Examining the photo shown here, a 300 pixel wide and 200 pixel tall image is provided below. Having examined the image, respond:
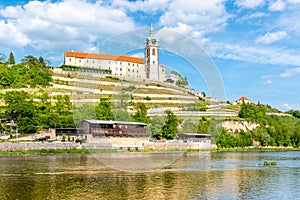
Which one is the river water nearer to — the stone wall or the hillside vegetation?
the hillside vegetation

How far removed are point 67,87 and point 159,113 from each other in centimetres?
3957

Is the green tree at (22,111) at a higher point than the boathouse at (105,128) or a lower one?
higher

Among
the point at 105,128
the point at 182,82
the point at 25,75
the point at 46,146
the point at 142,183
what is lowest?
the point at 142,183

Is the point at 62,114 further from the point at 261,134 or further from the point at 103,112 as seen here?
the point at 261,134

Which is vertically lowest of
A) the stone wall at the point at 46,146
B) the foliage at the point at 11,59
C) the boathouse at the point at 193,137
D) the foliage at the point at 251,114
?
the stone wall at the point at 46,146

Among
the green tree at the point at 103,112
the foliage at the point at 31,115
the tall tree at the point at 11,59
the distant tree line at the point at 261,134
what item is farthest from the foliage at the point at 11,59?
the distant tree line at the point at 261,134

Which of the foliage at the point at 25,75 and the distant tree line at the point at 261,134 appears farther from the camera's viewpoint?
the foliage at the point at 25,75

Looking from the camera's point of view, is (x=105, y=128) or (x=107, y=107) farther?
(x=107, y=107)

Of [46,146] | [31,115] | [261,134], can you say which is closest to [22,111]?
[31,115]

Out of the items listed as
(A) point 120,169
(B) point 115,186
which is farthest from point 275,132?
(B) point 115,186

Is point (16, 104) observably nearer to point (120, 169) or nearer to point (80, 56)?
point (120, 169)

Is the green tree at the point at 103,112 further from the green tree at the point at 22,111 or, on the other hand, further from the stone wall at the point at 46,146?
the green tree at the point at 22,111

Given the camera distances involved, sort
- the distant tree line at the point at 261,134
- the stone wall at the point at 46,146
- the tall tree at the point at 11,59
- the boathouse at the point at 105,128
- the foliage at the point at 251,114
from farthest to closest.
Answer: the foliage at the point at 251,114, the tall tree at the point at 11,59, the distant tree line at the point at 261,134, the stone wall at the point at 46,146, the boathouse at the point at 105,128

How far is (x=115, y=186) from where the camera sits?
17891 mm
